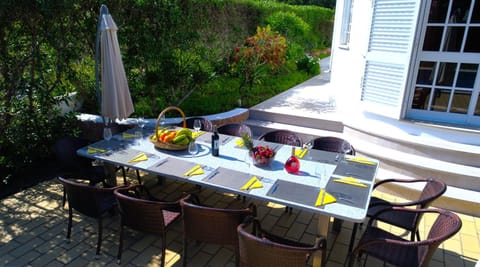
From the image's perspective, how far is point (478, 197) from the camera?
420 cm

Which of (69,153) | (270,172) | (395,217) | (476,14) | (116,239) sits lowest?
(116,239)

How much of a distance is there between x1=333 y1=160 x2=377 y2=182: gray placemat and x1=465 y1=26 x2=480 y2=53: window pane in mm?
2699

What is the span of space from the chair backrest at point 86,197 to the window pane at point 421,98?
4650 millimetres

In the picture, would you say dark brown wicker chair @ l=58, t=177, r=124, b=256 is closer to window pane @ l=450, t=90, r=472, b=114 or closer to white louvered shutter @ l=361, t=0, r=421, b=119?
white louvered shutter @ l=361, t=0, r=421, b=119

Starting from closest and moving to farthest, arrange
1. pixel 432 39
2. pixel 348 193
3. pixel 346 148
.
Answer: pixel 348 193
pixel 346 148
pixel 432 39

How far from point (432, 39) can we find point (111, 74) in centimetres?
469

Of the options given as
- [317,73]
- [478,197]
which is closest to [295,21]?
[317,73]

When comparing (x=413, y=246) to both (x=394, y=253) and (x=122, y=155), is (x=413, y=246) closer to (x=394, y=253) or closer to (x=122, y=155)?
(x=394, y=253)

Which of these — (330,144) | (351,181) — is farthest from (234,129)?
(351,181)

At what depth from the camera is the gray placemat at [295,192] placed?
2.74 m

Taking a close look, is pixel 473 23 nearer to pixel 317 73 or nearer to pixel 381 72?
pixel 381 72

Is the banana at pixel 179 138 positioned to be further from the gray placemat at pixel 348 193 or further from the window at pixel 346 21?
the window at pixel 346 21

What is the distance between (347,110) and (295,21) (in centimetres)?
543

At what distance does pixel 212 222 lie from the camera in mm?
2740
